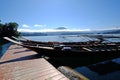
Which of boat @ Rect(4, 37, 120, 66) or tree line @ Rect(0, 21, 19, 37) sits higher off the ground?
tree line @ Rect(0, 21, 19, 37)

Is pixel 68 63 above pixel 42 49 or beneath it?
beneath

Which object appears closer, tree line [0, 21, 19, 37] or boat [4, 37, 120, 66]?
boat [4, 37, 120, 66]

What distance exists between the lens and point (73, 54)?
1686cm

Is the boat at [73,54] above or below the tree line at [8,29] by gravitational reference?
below

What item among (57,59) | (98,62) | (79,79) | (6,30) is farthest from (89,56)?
(6,30)

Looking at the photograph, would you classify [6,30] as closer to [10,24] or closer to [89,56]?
[10,24]

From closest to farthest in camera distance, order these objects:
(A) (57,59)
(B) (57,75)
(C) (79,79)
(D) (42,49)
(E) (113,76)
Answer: (B) (57,75)
(C) (79,79)
(E) (113,76)
(D) (42,49)
(A) (57,59)

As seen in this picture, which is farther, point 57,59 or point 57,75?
point 57,59

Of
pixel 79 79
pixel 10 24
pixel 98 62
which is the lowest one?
pixel 98 62

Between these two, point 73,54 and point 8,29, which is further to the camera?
point 8,29

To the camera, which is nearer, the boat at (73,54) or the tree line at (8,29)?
the boat at (73,54)

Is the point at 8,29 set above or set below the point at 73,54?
above

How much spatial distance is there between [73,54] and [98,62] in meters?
3.36

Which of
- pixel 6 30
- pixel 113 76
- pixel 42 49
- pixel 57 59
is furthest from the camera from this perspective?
pixel 6 30
